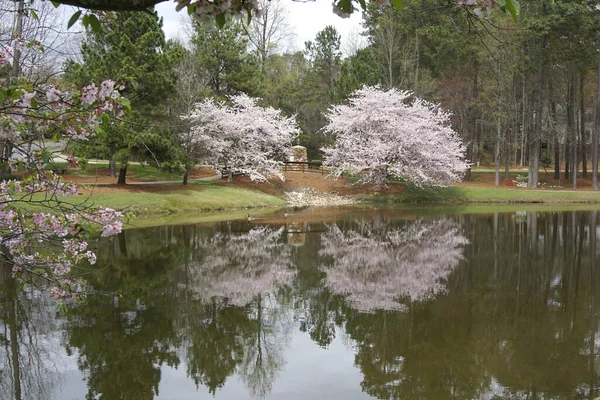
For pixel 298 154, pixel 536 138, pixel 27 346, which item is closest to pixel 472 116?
pixel 536 138

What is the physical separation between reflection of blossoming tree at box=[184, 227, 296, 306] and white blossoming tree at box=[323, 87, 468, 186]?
16.1 meters

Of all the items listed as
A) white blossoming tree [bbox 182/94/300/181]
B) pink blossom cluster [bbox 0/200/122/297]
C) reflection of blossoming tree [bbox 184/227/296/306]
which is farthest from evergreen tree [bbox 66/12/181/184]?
pink blossom cluster [bbox 0/200/122/297]

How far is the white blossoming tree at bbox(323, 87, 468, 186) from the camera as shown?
31.9m

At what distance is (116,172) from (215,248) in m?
21.8

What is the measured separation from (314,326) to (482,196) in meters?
26.0

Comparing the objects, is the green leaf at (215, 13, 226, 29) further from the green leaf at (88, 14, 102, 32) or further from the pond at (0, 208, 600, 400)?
the pond at (0, 208, 600, 400)

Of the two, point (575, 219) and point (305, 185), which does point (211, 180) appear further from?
point (575, 219)

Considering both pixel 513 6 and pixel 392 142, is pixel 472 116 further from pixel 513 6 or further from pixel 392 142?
pixel 513 6

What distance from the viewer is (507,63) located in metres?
34.8

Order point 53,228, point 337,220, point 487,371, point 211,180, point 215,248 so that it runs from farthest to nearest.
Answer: point 211,180 < point 337,220 < point 215,248 < point 487,371 < point 53,228

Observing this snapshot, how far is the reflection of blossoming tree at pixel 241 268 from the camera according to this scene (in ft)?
35.8

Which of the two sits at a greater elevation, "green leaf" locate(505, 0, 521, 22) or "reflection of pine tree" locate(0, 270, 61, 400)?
"green leaf" locate(505, 0, 521, 22)

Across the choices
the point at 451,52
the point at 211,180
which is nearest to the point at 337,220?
the point at 211,180

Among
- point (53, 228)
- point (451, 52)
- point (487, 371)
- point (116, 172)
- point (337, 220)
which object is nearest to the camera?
point (53, 228)
